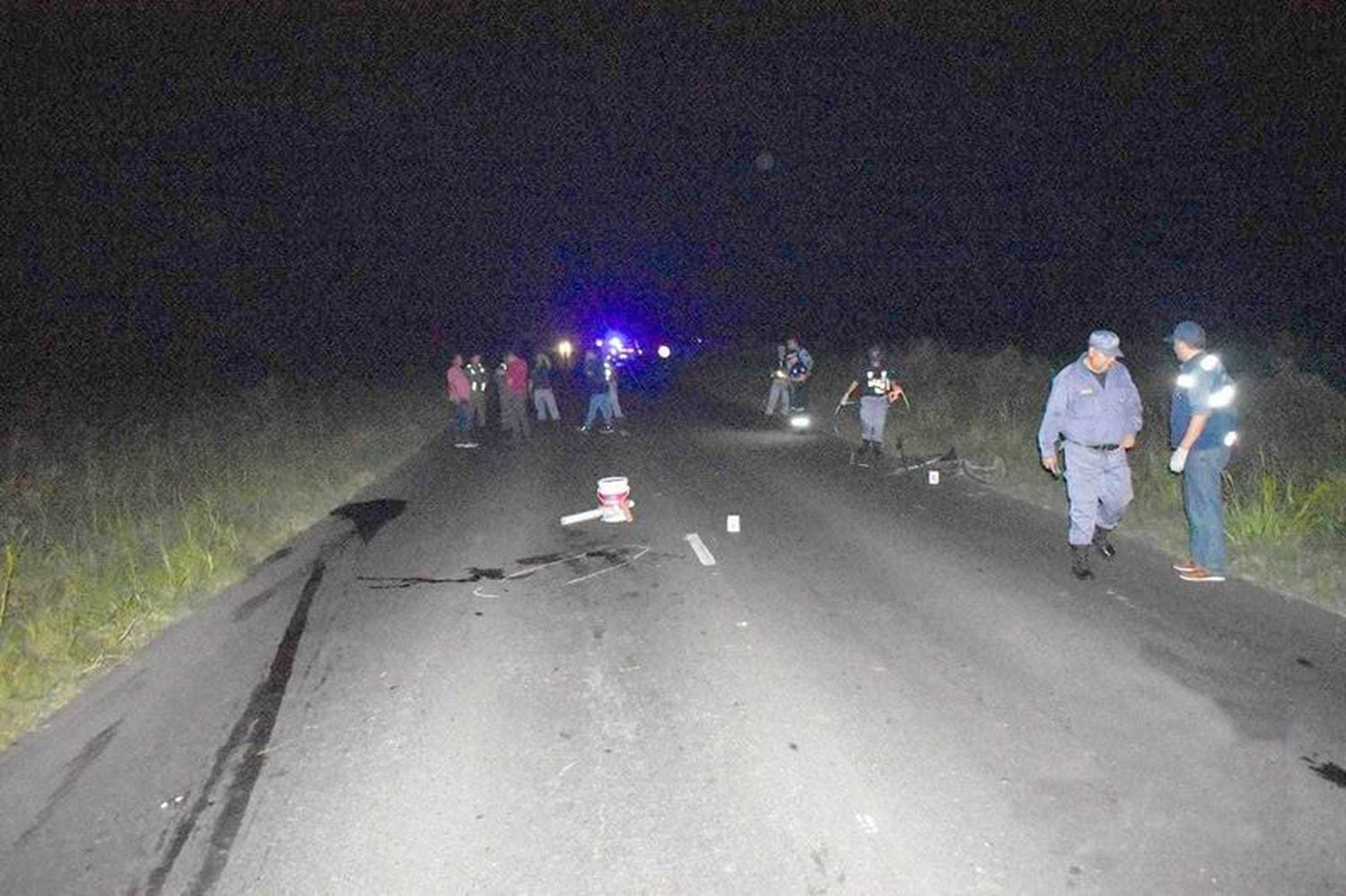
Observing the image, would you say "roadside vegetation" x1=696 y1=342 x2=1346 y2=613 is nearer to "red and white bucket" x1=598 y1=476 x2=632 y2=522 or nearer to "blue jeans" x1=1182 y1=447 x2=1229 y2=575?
"blue jeans" x1=1182 y1=447 x2=1229 y2=575

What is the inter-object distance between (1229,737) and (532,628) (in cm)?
442

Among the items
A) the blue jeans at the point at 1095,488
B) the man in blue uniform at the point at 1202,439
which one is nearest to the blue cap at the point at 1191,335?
the man in blue uniform at the point at 1202,439

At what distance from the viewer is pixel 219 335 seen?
131ft

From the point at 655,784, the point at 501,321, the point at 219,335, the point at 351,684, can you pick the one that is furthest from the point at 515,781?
the point at 501,321

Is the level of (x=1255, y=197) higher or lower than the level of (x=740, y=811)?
higher

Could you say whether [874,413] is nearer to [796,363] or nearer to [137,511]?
[796,363]

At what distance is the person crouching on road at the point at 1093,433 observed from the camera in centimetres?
739

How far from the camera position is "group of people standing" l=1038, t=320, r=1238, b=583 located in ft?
23.6

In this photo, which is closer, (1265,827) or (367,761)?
(1265,827)

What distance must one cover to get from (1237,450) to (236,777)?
37.9ft

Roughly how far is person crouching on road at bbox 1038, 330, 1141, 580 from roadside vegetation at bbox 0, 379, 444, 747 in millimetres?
7602

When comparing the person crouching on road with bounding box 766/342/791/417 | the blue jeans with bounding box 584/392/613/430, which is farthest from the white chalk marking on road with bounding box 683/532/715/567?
the person crouching on road with bounding box 766/342/791/417

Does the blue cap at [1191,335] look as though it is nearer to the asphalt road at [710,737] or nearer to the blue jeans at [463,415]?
the asphalt road at [710,737]

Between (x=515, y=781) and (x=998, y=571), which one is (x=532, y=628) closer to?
(x=515, y=781)
